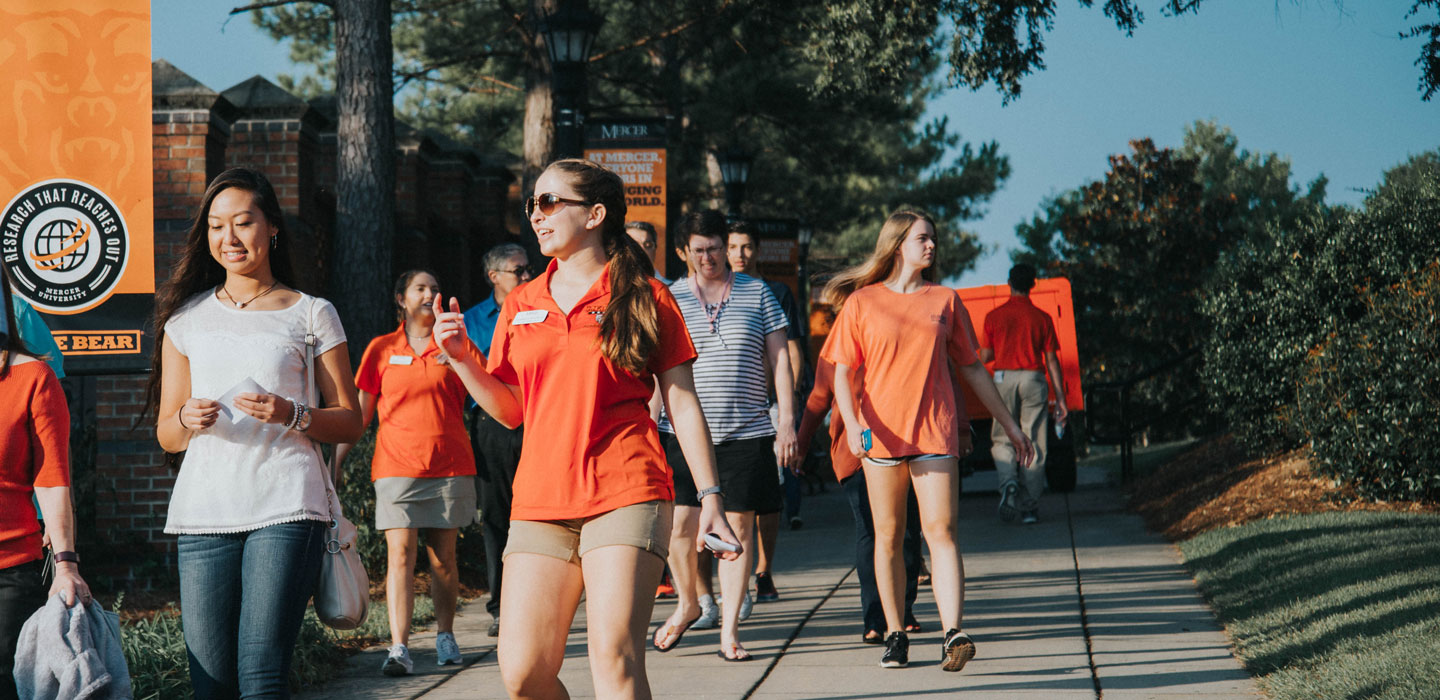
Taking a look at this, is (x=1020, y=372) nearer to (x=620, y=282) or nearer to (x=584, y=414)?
(x=620, y=282)

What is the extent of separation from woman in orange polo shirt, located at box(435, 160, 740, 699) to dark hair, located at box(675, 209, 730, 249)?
2.96m


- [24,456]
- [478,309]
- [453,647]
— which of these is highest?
[478,309]

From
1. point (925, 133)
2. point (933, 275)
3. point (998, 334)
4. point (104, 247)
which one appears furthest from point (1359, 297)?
point (925, 133)

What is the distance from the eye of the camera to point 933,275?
22.4 feet

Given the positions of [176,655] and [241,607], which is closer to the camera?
[241,607]

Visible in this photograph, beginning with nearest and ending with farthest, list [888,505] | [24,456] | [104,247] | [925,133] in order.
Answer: [24,456] < [888,505] < [104,247] < [925,133]

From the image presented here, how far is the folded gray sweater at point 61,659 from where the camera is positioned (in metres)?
3.68

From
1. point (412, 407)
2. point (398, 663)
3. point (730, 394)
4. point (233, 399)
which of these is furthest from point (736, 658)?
point (233, 399)

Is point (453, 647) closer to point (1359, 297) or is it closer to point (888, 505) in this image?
point (888, 505)

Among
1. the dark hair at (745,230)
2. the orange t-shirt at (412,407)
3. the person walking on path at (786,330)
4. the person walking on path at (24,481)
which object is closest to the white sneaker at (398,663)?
the orange t-shirt at (412,407)

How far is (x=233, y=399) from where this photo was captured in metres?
3.71

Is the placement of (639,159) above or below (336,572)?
above

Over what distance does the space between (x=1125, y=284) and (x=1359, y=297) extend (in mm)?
18081

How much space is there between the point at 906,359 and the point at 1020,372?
20.9 ft
